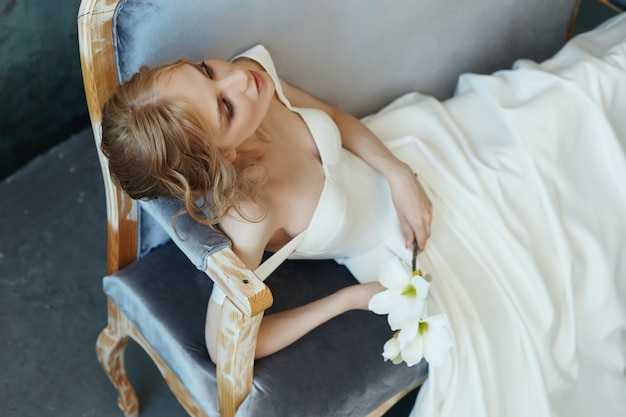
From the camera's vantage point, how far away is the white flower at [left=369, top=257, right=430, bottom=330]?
50.8 inches

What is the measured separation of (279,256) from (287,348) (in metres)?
0.19

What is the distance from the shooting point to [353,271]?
5.52ft

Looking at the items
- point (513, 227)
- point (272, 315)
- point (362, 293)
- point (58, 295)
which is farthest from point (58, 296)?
point (513, 227)

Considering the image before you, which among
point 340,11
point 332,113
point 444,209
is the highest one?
point 340,11

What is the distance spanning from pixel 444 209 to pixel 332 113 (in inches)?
13.4

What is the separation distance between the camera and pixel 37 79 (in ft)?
7.56

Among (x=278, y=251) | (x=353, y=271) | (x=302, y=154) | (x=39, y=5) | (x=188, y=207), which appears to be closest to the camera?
(x=188, y=207)

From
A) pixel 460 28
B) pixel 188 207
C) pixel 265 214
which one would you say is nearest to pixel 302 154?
pixel 265 214

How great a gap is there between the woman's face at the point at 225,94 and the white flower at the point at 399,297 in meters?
0.37

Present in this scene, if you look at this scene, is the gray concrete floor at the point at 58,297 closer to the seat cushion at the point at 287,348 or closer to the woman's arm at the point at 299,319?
the seat cushion at the point at 287,348

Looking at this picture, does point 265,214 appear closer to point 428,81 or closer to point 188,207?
point 188,207

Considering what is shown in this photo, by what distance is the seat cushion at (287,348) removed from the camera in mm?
1442

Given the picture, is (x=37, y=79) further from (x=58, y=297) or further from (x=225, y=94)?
(x=225, y=94)

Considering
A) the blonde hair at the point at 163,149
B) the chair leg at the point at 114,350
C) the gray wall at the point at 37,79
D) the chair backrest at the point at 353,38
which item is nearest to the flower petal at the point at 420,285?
the blonde hair at the point at 163,149
